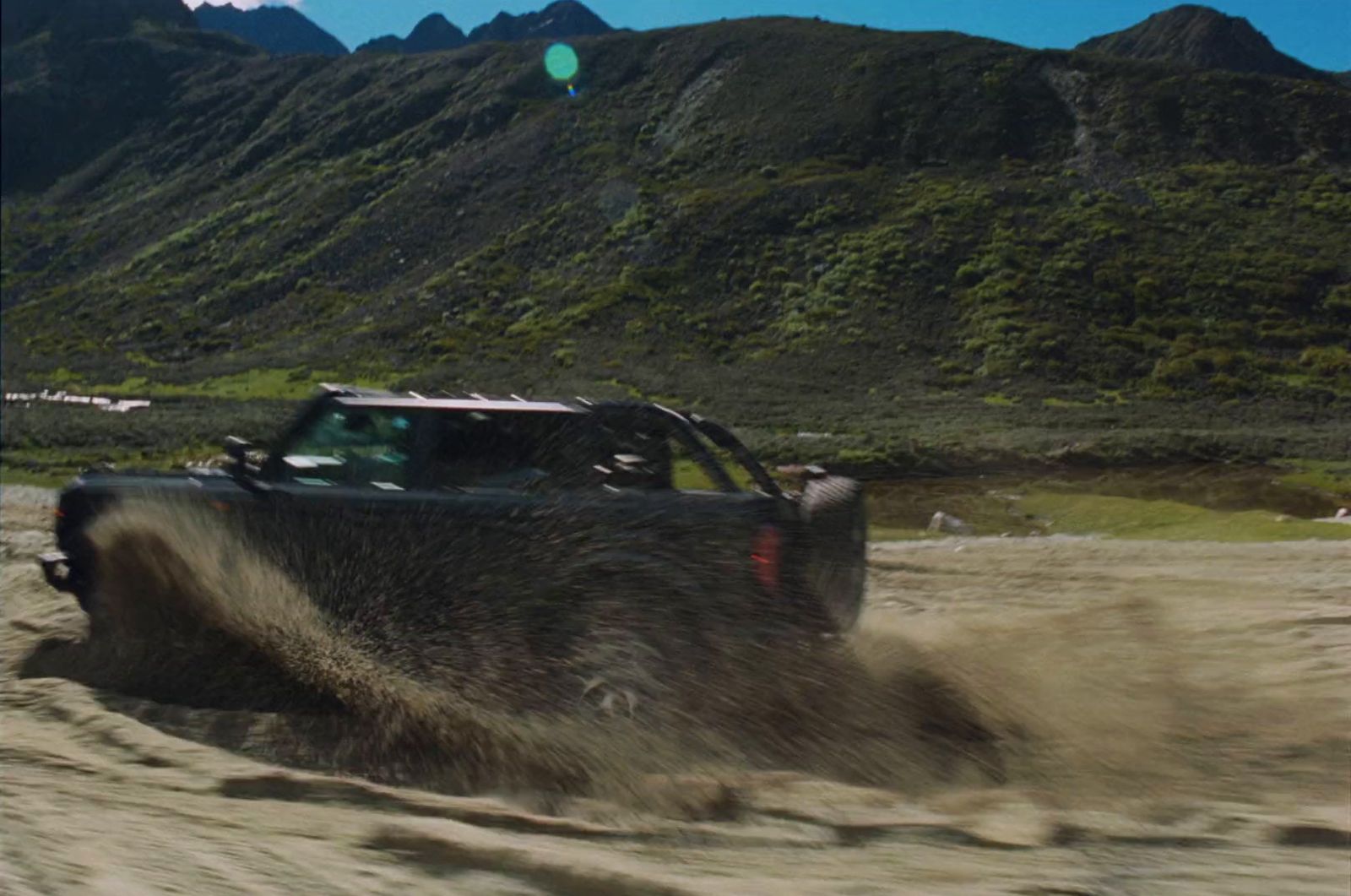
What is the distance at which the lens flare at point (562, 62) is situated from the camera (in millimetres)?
65188

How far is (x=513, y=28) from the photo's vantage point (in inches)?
6255

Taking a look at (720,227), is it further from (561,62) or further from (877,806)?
(877,806)

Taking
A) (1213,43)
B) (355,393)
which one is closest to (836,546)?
(355,393)

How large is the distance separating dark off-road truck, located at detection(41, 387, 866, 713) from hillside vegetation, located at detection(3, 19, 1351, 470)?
3.89 meters

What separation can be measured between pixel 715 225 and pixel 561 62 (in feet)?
103

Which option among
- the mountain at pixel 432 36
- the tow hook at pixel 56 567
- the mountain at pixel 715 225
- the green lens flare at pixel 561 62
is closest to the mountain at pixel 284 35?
the mountain at pixel 715 225

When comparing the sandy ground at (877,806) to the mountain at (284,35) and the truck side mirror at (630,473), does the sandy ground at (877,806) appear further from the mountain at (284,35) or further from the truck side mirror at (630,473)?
the mountain at (284,35)

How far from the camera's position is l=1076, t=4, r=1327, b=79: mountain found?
570 inches

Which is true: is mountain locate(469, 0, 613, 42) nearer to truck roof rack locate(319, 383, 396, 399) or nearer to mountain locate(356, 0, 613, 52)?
mountain locate(356, 0, 613, 52)

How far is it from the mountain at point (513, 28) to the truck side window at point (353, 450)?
145 metres

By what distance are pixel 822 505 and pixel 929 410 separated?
11.5m

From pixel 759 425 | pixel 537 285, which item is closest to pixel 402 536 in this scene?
pixel 759 425

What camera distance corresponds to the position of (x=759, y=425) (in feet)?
55.7

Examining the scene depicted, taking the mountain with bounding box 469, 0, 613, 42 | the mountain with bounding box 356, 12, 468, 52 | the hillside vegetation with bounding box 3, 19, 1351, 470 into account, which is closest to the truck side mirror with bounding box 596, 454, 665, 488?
the hillside vegetation with bounding box 3, 19, 1351, 470
